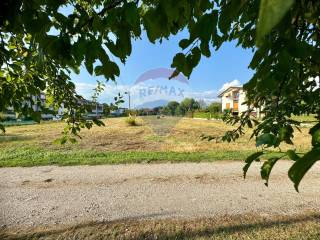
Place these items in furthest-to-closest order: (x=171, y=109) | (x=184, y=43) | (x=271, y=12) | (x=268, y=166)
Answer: (x=171, y=109), (x=184, y=43), (x=268, y=166), (x=271, y=12)

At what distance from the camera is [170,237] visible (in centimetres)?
402

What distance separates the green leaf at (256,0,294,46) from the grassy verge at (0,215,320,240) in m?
4.02

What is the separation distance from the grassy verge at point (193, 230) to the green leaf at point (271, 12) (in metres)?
4.02

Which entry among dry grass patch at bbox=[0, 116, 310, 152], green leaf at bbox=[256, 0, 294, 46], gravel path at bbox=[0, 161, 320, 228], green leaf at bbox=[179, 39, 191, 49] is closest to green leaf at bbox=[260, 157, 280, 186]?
green leaf at bbox=[179, 39, 191, 49]

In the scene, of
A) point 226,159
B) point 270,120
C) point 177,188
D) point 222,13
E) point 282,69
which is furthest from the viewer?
point 226,159

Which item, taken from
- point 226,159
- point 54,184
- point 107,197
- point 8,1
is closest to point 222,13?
point 8,1

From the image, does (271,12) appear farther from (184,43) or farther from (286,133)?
(286,133)

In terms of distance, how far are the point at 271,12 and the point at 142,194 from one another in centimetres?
566

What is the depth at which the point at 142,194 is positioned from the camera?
5.73 metres

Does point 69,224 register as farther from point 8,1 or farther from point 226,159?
point 226,159

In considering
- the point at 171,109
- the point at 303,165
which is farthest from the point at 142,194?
the point at 171,109

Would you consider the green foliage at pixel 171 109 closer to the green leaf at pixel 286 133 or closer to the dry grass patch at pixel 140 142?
the dry grass patch at pixel 140 142

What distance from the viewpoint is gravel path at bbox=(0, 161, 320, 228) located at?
4.87 metres

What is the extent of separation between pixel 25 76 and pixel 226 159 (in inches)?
262
